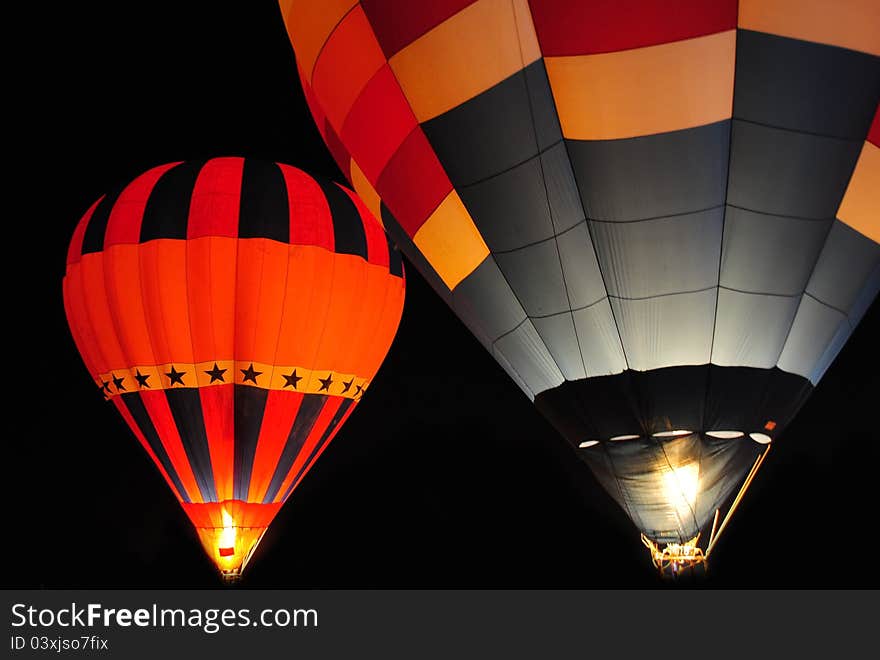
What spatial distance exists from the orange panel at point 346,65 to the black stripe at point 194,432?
2336 millimetres

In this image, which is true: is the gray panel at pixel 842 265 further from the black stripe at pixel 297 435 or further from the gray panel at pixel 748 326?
the black stripe at pixel 297 435

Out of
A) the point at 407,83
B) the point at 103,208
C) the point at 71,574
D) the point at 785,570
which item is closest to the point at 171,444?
the point at 103,208

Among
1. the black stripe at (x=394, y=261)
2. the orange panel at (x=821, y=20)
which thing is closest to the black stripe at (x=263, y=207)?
the black stripe at (x=394, y=261)

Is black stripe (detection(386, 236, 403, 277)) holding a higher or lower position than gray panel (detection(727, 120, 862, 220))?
higher

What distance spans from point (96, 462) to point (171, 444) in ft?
14.2

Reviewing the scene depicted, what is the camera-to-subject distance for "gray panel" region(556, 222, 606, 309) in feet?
9.13

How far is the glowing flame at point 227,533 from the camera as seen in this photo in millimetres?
5195

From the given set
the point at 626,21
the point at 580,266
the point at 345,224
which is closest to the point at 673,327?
the point at 580,266

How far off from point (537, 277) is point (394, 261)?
2.76 metres

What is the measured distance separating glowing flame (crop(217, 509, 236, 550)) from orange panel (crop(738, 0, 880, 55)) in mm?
4016

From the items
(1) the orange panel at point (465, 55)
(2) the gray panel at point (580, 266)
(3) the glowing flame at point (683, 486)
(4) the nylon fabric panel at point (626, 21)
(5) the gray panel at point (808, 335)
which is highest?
(1) the orange panel at point (465, 55)

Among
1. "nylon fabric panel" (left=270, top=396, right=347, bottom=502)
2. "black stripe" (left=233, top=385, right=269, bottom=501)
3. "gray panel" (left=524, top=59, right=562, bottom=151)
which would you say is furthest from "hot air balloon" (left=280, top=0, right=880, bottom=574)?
"nylon fabric panel" (left=270, top=396, right=347, bottom=502)

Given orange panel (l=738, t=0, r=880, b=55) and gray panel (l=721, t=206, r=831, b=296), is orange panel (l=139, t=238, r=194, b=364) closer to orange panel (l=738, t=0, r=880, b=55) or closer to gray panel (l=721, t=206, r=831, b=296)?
gray panel (l=721, t=206, r=831, b=296)

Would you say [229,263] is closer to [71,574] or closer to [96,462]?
[96,462]
